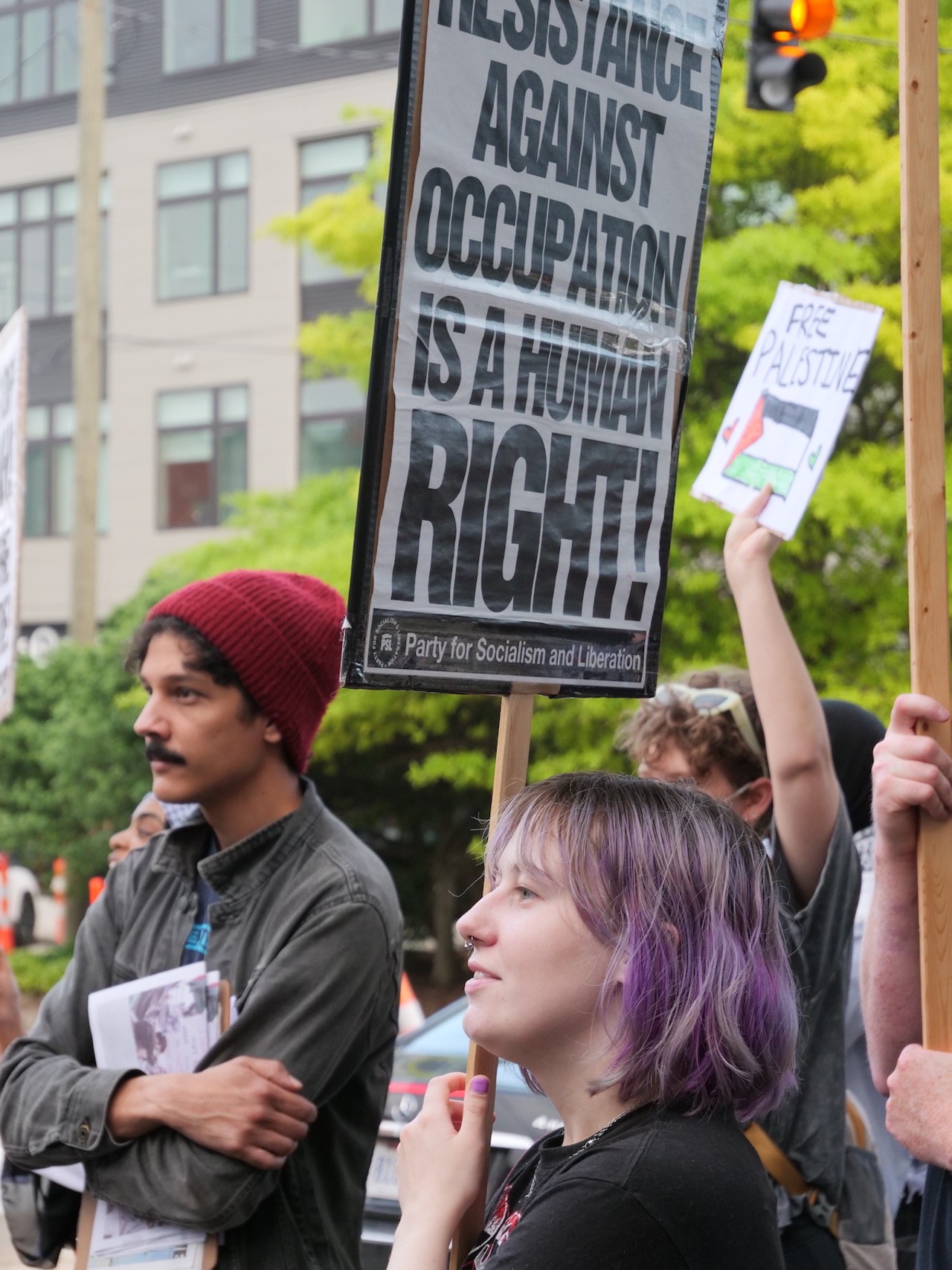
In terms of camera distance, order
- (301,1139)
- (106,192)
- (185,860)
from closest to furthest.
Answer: (301,1139), (185,860), (106,192)

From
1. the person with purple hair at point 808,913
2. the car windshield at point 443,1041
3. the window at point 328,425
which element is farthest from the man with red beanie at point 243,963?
the window at point 328,425

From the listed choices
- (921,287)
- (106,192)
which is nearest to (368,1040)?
(921,287)

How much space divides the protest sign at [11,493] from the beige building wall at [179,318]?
1859 cm

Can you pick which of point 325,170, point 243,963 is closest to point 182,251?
point 325,170

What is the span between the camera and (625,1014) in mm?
1785

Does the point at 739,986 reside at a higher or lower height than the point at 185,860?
higher

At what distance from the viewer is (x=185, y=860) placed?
2.98m

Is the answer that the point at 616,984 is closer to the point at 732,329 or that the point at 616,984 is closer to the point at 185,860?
the point at 185,860

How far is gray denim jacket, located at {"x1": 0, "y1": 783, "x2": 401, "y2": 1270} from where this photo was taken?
2.59 metres

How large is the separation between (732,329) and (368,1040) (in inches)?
329

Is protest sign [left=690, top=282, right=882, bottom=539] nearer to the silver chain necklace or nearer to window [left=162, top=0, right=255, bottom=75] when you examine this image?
the silver chain necklace

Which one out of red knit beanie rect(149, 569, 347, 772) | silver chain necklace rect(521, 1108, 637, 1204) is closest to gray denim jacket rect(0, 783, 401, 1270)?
red knit beanie rect(149, 569, 347, 772)

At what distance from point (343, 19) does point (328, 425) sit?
5911 mm

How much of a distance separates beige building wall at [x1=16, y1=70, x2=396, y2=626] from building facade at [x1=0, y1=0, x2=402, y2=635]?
3 cm
